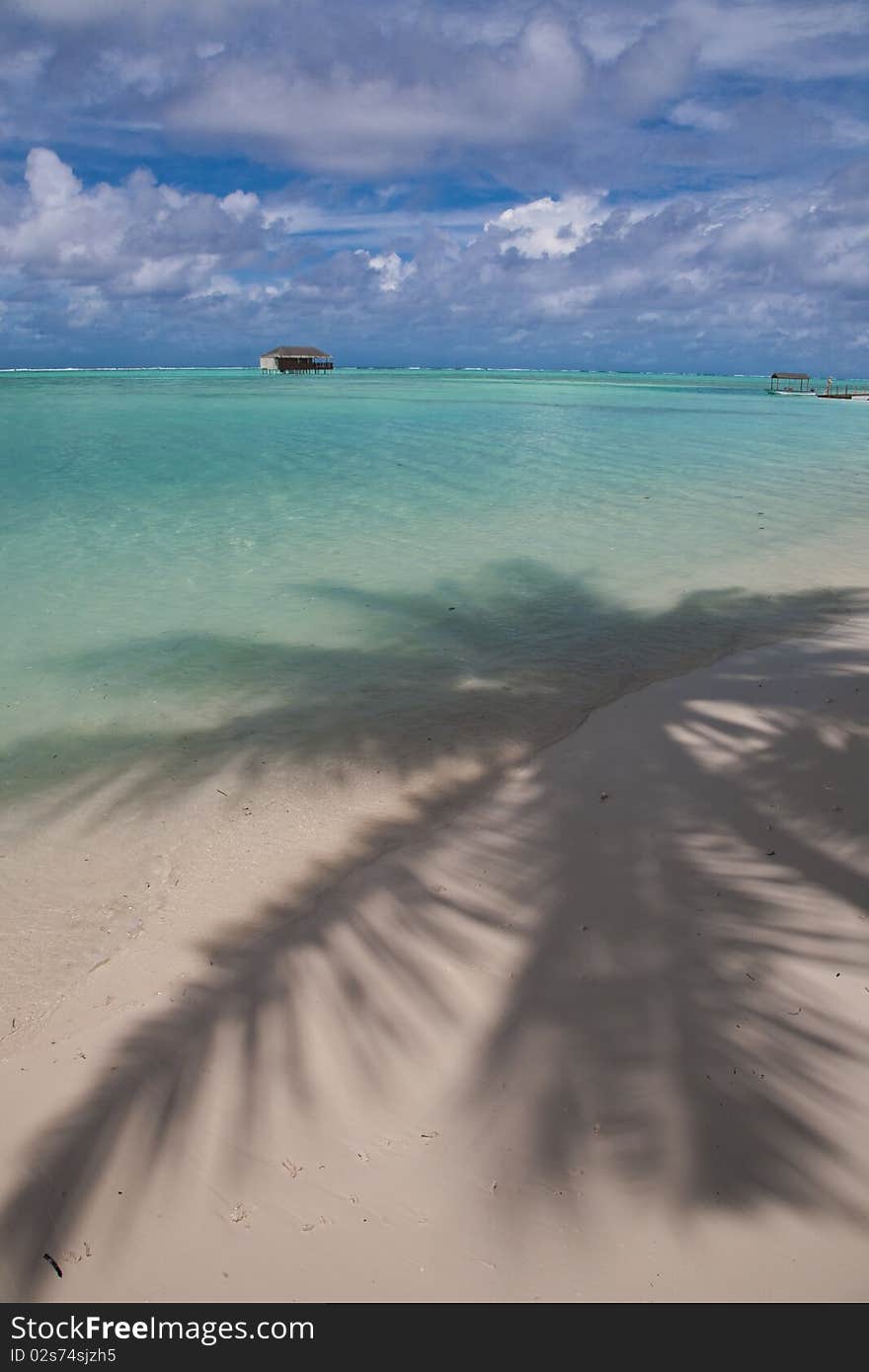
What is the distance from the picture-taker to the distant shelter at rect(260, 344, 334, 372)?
302 ft

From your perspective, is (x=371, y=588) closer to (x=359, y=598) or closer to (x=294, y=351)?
(x=359, y=598)

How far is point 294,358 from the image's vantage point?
99188 millimetres

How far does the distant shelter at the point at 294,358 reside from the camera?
9190cm

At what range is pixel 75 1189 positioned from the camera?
2.38 m

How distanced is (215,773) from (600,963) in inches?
111

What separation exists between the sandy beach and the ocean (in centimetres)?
131

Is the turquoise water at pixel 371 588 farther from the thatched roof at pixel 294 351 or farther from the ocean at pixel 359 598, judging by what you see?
the thatched roof at pixel 294 351

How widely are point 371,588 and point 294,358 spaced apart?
323 ft

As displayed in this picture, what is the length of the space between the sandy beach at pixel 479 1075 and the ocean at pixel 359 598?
1.31 m

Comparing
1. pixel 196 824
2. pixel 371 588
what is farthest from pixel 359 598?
pixel 196 824

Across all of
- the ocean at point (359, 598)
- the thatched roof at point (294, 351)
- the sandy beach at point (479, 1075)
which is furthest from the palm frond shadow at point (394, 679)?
the thatched roof at point (294, 351)

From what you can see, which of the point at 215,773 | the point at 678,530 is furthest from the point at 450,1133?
the point at 678,530

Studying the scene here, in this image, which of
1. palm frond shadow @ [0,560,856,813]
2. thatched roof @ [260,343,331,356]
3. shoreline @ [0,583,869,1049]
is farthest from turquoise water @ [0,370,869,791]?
thatched roof @ [260,343,331,356]
